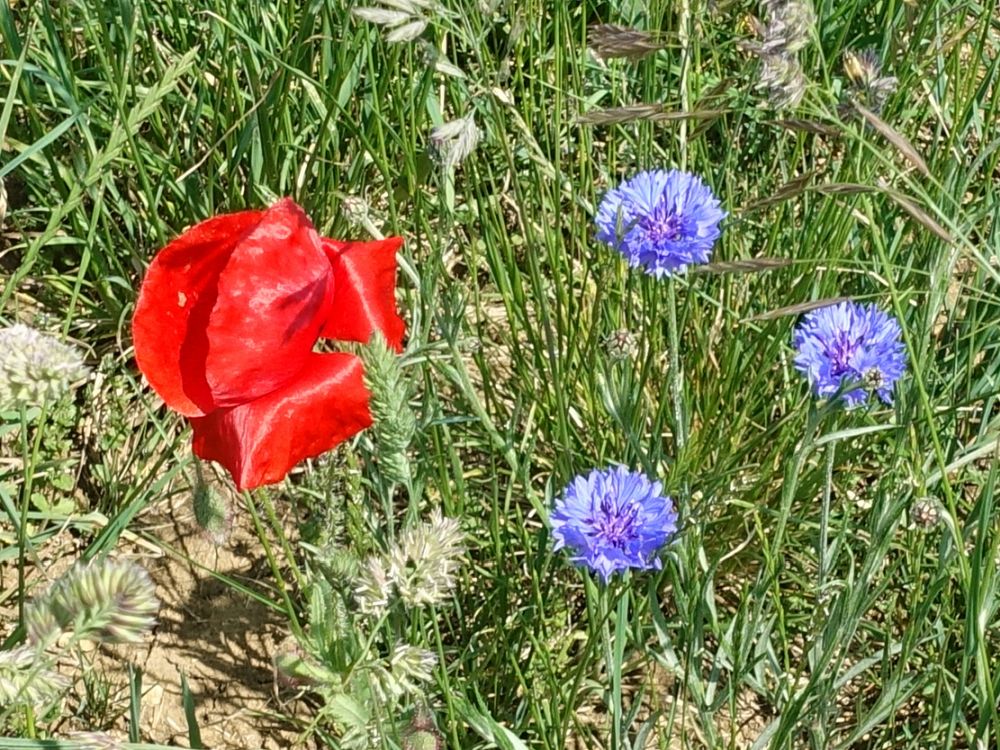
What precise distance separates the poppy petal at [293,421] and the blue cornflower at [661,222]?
0.85 ft

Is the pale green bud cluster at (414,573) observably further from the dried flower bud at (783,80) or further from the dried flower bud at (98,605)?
the dried flower bud at (783,80)

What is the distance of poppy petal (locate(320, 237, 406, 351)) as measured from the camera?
1.16 meters

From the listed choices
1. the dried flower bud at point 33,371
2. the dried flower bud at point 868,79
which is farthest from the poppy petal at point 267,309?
the dried flower bud at point 868,79

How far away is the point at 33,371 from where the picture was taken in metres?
0.84

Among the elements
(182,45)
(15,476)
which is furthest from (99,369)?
(182,45)

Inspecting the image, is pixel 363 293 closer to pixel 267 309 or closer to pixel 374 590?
pixel 267 309

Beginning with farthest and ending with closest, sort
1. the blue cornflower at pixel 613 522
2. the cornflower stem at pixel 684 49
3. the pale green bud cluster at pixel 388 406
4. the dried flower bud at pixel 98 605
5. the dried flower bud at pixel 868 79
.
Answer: the cornflower stem at pixel 684 49 → the dried flower bud at pixel 868 79 → the blue cornflower at pixel 613 522 → the pale green bud cluster at pixel 388 406 → the dried flower bud at pixel 98 605

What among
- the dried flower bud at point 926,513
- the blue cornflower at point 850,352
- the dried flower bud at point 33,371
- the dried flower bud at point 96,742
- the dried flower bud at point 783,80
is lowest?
the dried flower bud at point 926,513

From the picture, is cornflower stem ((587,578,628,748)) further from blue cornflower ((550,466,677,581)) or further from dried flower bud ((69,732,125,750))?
dried flower bud ((69,732,125,750))

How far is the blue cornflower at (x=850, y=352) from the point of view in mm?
1142

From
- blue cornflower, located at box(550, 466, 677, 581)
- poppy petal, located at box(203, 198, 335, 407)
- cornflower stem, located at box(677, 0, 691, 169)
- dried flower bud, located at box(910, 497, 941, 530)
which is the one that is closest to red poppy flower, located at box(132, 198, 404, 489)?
poppy petal, located at box(203, 198, 335, 407)

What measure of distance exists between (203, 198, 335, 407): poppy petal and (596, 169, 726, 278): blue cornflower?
26 cm

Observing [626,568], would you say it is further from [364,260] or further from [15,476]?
[15,476]

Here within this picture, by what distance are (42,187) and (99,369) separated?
0.93 feet
